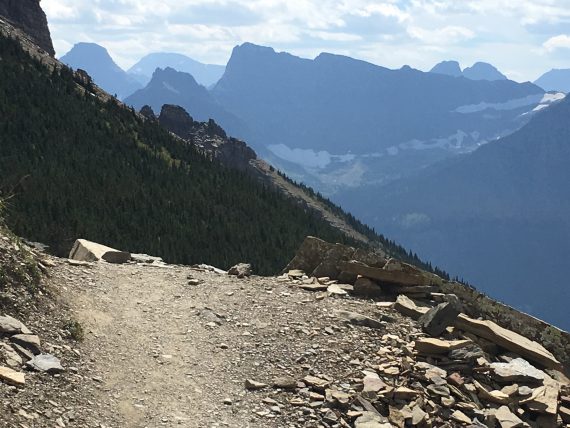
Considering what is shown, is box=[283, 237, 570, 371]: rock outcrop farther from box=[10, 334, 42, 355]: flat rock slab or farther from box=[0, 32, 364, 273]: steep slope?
box=[0, 32, 364, 273]: steep slope

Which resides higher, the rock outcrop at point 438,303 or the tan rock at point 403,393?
the rock outcrop at point 438,303

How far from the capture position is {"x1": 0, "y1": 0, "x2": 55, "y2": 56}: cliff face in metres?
186

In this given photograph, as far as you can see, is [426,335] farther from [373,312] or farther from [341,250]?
[341,250]

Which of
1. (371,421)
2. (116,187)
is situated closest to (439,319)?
(371,421)

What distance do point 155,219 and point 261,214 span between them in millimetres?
32505

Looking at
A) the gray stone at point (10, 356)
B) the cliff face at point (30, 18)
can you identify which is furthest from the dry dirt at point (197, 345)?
the cliff face at point (30, 18)

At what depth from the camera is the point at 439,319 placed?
18.2 m

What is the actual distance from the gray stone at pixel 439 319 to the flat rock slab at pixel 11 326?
11822 mm

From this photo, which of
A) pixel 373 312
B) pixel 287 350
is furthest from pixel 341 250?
pixel 287 350

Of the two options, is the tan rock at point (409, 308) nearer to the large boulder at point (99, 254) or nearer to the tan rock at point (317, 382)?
the tan rock at point (317, 382)

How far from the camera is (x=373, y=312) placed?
19.0 metres

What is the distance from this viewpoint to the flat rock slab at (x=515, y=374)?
16.3 metres

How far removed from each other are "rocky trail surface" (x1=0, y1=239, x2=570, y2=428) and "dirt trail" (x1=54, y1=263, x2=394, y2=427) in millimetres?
45

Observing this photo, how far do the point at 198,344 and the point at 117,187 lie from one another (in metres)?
89.8
